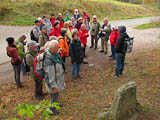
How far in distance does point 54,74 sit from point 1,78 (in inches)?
167

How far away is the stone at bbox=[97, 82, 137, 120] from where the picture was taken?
373 cm

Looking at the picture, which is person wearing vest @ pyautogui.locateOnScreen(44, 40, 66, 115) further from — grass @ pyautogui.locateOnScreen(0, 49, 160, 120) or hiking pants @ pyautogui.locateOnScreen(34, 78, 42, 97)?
hiking pants @ pyautogui.locateOnScreen(34, 78, 42, 97)

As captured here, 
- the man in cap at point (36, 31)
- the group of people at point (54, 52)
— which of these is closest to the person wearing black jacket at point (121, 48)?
the group of people at point (54, 52)

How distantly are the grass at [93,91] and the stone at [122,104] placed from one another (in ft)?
2.28

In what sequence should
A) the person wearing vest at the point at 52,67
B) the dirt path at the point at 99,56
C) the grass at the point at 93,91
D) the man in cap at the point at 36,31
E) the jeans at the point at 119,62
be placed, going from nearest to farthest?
the person wearing vest at the point at 52,67 < the grass at the point at 93,91 < the jeans at the point at 119,62 < the dirt path at the point at 99,56 < the man in cap at the point at 36,31

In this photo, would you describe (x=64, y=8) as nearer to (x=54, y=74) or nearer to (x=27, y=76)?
(x=27, y=76)

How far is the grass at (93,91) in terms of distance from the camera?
4728 mm

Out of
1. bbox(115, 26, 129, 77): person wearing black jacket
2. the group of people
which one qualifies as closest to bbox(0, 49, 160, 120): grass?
the group of people

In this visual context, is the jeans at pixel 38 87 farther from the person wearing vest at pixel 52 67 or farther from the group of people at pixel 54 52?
the person wearing vest at pixel 52 67

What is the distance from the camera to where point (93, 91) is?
591cm

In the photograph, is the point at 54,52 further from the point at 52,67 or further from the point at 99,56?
the point at 99,56

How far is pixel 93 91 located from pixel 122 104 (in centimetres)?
222

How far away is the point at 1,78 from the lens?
716cm

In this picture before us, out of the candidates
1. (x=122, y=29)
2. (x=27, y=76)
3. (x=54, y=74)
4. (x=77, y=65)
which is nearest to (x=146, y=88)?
(x=122, y=29)
